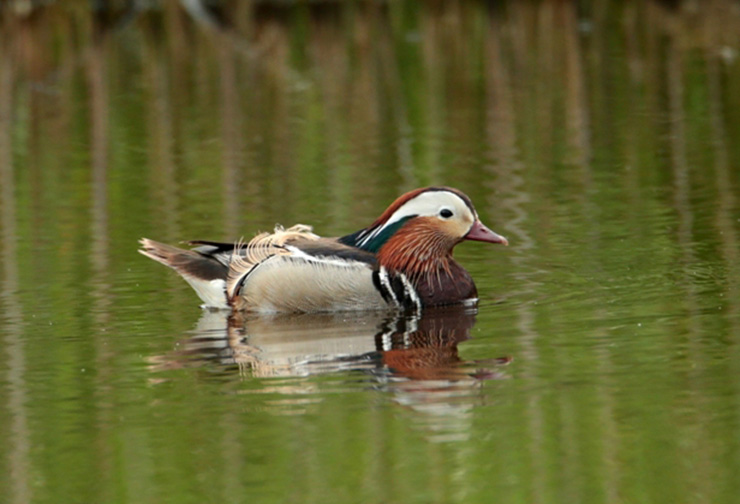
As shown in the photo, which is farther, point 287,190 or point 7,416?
point 287,190

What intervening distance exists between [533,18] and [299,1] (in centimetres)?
583

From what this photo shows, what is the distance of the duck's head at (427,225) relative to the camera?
10984 mm

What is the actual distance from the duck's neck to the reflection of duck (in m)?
0.14

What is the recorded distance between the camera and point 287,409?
772 centimetres

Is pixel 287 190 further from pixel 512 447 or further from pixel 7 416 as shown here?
pixel 512 447

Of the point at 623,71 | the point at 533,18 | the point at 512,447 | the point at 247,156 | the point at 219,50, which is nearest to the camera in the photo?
the point at 512,447

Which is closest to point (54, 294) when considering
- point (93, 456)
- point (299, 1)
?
point (93, 456)

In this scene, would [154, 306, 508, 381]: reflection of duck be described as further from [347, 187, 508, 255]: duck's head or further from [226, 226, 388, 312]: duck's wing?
[347, 187, 508, 255]: duck's head

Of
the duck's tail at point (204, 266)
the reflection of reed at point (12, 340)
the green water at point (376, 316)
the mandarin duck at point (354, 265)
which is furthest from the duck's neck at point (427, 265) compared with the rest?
the reflection of reed at point (12, 340)

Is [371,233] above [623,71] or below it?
below

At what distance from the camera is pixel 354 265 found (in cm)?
1076

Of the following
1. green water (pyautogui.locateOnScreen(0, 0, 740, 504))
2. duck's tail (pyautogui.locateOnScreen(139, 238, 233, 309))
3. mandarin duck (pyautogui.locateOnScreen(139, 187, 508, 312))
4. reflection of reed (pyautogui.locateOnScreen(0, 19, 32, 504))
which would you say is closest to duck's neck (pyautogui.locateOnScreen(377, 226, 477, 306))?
mandarin duck (pyautogui.locateOnScreen(139, 187, 508, 312))

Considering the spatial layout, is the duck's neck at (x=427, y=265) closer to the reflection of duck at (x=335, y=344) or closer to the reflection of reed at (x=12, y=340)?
the reflection of duck at (x=335, y=344)

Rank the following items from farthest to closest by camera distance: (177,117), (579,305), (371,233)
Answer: (177,117) < (371,233) < (579,305)
